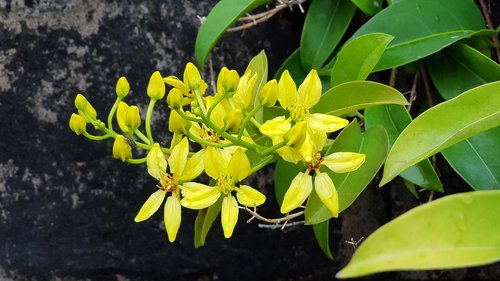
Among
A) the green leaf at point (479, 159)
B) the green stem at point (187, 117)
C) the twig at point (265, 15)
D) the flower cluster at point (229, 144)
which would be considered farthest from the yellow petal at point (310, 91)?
the twig at point (265, 15)

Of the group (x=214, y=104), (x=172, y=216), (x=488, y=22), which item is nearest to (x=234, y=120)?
(x=214, y=104)

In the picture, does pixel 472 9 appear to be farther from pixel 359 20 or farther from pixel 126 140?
pixel 126 140

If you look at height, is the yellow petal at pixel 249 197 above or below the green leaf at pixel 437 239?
above

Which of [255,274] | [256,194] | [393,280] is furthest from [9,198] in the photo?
[393,280]

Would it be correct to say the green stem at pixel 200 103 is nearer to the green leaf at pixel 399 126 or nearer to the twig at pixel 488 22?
the green leaf at pixel 399 126

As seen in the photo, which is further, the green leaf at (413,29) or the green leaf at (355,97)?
the green leaf at (413,29)

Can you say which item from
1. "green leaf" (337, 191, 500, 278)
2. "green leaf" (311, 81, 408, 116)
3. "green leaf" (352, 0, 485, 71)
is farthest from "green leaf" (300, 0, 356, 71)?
"green leaf" (337, 191, 500, 278)

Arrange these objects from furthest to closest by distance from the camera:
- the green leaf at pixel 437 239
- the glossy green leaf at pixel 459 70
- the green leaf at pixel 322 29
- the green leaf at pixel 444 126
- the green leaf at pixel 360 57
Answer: the green leaf at pixel 322 29 → the glossy green leaf at pixel 459 70 → the green leaf at pixel 360 57 → the green leaf at pixel 444 126 → the green leaf at pixel 437 239

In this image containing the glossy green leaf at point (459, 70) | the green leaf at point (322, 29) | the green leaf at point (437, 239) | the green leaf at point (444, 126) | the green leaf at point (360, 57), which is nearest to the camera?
the green leaf at point (437, 239)

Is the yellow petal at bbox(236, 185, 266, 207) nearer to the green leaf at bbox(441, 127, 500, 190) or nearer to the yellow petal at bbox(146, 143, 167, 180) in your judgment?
the yellow petal at bbox(146, 143, 167, 180)
